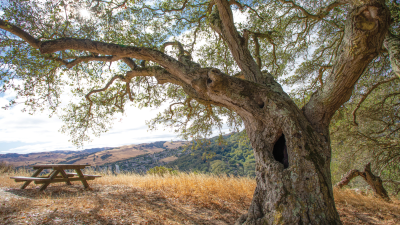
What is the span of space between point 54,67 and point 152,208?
568cm

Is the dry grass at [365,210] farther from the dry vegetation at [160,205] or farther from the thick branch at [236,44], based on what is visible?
the thick branch at [236,44]

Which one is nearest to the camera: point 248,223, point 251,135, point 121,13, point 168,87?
point 248,223

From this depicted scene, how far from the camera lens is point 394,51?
4195 millimetres

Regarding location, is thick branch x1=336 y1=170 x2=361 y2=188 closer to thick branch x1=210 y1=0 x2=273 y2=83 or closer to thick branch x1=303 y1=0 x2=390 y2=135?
thick branch x1=303 y1=0 x2=390 y2=135

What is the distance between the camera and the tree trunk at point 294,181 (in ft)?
8.92

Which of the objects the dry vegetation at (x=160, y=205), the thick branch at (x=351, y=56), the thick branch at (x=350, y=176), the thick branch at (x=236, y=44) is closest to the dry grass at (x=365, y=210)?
the dry vegetation at (x=160, y=205)

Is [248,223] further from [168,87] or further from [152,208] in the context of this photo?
[168,87]

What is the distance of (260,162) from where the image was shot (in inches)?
138

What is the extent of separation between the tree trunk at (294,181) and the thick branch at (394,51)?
8.08 feet

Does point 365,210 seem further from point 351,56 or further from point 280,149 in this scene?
point 351,56

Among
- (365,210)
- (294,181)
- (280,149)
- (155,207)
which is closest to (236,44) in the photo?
(280,149)

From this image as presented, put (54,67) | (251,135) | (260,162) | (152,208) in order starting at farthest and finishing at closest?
(54,67) < (152,208) < (251,135) < (260,162)

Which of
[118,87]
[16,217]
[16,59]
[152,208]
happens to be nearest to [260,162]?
[152,208]

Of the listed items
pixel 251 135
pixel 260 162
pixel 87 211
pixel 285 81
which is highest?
pixel 285 81
